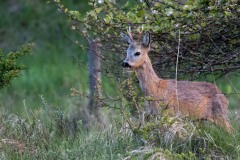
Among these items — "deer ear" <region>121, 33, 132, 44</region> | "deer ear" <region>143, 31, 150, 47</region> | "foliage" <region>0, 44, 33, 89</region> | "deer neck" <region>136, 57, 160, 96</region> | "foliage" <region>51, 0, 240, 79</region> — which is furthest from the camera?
"deer neck" <region>136, 57, 160, 96</region>

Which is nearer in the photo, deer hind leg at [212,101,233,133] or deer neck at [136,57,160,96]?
deer hind leg at [212,101,233,133]

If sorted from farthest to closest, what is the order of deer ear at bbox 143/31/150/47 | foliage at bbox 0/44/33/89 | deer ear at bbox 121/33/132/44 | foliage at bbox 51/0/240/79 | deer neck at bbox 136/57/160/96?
1. deer neck at bbox 136/57/160/96
2. deer ear at bbox 121/33/132/44
3. deer ear at bbox 143/31/150/47
4. foliage at bbox 0/44/33/89
5. foliage at bbox 51/0/240/79

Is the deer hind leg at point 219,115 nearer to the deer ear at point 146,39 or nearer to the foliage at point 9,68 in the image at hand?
the deer ear at point 146,39

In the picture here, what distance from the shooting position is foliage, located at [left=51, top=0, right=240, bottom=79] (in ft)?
30.6

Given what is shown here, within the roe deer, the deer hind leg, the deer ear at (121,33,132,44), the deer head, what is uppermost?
the deer ear at (121,33,132,44)

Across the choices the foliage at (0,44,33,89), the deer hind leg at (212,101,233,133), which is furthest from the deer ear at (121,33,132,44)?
the deer hind leg at (212,101,233,133)

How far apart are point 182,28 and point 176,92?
0.73 m

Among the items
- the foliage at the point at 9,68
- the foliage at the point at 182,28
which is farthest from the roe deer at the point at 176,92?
the foliage at the point at 9,68

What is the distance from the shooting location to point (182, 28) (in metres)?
9.66

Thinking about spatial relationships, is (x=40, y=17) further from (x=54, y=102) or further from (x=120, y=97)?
(x=120, y=97)

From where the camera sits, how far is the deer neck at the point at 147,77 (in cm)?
1027

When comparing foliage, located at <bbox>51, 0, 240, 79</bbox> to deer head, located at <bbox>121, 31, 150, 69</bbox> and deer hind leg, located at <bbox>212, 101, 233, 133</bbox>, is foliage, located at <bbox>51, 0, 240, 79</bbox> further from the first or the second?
deer hind leg, located at <bbox>212, 101, 233, 133</bbox>

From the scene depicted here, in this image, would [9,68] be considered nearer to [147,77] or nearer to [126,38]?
[126,38]

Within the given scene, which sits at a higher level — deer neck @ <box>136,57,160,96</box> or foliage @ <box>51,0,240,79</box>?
foliage @ <box>51,0,240,79</box>
